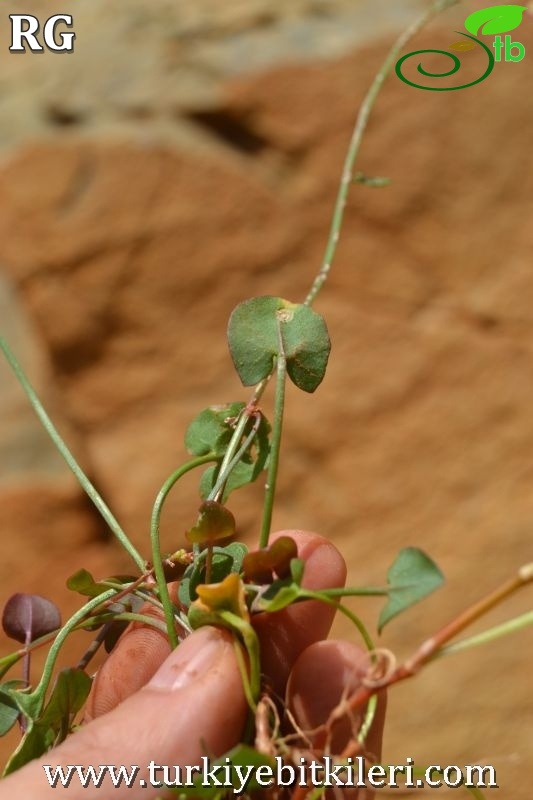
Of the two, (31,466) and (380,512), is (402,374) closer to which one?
(380,512)

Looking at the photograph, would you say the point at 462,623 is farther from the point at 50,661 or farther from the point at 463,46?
the point at 463,46

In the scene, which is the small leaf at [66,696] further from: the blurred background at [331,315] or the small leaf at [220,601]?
the blurred background at [331,315]

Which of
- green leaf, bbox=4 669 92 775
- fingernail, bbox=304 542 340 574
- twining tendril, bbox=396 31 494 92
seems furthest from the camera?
twining tendril, bbox=396 31 494 92

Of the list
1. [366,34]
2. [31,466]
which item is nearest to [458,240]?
[366,34]

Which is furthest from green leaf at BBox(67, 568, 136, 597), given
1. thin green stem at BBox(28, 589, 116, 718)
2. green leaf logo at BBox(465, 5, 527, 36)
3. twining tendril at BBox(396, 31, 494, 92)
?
green leaf logo at BBox(465, 5, 527, 36)

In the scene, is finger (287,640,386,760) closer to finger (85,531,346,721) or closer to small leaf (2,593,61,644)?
finger (85,531,346,721)
